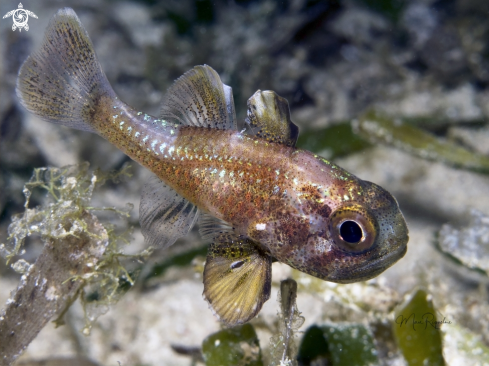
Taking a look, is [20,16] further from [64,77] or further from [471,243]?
[471,243]

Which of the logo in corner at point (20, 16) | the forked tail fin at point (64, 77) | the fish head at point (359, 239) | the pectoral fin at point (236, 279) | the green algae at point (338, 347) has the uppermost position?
the logo in corner at point (20, 16)

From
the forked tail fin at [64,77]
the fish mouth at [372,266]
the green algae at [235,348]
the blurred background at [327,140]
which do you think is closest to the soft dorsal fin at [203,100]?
the forked tail fin at [64,77]

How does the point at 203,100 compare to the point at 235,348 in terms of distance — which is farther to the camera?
the point at 235,348

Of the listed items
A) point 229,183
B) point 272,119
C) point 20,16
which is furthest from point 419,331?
point 20,16

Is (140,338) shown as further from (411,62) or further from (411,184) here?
(411,62)

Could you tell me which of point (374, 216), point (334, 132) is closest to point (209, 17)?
point (334, 132)

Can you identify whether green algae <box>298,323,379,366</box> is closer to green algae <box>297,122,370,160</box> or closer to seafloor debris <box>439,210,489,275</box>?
seafloor debris <box>439,210,489,275</box>

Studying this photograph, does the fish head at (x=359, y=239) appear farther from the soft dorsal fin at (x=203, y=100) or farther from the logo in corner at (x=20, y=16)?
the logo in corner at (x=20, y=16)
